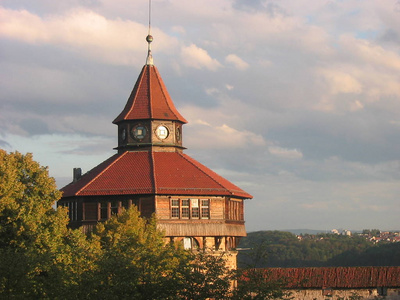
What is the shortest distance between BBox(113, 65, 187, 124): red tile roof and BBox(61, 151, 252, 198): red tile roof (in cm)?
295

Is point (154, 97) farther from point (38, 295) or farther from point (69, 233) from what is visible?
point (38, 295)

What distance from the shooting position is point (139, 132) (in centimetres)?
6228

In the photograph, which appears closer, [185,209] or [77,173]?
[185,209]

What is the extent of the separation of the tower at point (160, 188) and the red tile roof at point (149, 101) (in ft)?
0.27

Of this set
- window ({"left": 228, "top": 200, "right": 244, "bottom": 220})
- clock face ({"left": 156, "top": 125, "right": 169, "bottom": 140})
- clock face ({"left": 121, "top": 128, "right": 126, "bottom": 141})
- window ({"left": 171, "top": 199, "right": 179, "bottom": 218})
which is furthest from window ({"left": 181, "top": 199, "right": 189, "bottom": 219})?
clock face ({"left": 121, "top": 128, "right": 126, "bottom": 141})

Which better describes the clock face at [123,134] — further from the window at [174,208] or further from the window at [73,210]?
the window at [174,208]

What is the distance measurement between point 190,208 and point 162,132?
791 cm

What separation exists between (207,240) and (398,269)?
21.4 m

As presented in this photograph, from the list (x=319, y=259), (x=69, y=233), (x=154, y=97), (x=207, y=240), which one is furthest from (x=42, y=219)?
(x=319, y=259)

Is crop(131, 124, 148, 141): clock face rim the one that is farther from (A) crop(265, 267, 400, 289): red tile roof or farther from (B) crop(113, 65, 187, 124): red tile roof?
(A) crop(265, 267, 400, 289): red tile roof

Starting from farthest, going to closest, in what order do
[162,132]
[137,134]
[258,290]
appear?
[162,132], [137,134], [258,290]

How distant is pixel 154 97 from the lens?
209 feet

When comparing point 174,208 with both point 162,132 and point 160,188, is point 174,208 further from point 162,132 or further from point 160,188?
point 162,132

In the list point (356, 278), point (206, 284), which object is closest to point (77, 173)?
point (356, 278)
